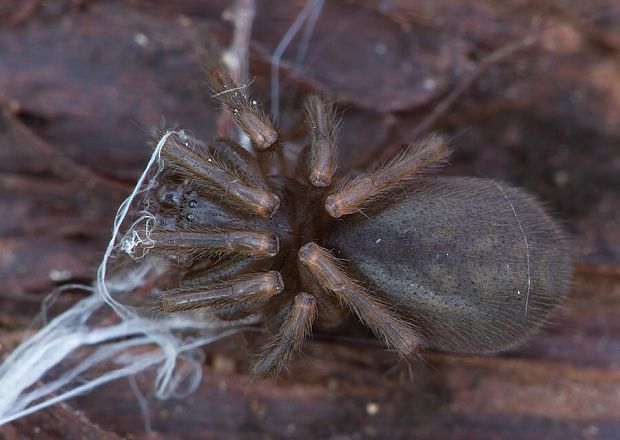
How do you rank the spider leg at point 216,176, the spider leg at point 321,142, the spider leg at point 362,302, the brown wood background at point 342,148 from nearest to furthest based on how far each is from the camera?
the spider leg at point 362,302 < the spider leg at point 216,176 < the spider leg at point 321,142 < the brown wood background at point 342,148

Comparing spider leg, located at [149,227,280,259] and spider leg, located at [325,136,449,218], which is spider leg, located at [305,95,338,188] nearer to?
spider leg, located at [325,136,449,218]

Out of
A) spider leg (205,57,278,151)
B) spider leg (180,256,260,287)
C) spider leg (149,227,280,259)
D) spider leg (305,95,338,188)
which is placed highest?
spider leg (205,57,278,151)

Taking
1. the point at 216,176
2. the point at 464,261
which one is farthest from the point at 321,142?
the point at 464,261

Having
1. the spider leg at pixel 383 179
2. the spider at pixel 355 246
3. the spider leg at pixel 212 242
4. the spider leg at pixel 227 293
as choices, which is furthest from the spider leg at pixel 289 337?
the spider leg at pixel 383 179

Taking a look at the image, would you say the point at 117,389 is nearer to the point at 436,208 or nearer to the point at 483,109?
the point at 436,208

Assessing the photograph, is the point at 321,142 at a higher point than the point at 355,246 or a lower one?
higher

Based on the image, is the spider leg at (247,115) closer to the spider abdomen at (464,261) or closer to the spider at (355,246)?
the spider at (355,246)

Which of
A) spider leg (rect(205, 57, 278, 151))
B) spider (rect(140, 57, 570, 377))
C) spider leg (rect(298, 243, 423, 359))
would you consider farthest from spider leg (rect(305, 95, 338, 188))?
spider leg (rect(298, 243, 423, 359))

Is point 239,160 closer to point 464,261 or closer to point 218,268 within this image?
point 218,268
